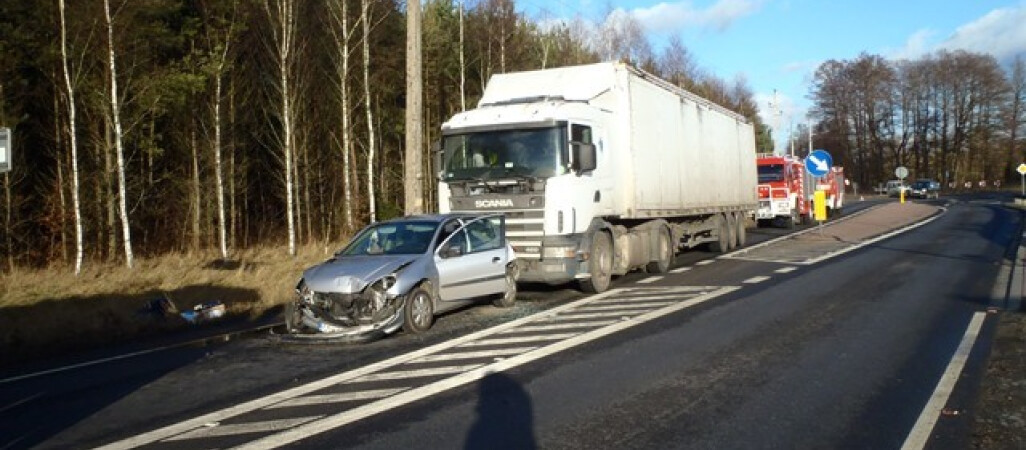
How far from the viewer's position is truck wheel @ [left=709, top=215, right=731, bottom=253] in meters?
22.4

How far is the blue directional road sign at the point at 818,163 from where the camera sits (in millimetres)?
26203

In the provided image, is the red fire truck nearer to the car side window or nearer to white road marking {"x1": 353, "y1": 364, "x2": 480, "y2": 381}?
the car side window

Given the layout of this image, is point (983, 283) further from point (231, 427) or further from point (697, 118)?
point (231, 427)

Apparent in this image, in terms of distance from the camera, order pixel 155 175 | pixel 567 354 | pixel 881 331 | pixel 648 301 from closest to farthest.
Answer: pixel 567 354
pixel 881 331
pixel 648 301
pixel 155 175

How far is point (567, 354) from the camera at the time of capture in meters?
9.09

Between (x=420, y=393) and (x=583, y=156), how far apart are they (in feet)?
24.0

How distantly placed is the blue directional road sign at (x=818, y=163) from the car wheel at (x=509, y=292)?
16.0m

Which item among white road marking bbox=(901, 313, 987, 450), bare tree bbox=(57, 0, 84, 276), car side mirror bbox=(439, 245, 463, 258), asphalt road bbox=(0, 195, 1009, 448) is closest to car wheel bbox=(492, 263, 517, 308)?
asphalt road bbox=(0, 195, 1009, 448)

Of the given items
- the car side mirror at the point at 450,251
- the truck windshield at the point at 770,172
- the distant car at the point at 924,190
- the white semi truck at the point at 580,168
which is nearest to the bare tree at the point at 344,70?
the white semi truck at the point at 580,168

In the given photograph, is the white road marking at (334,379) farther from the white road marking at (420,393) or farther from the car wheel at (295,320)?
the car wheel at (295,320)

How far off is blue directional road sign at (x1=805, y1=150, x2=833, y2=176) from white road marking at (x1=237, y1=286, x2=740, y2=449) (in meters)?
16.6

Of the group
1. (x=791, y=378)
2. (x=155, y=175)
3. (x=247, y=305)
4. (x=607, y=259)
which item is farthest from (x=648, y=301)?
(x=155, y=175)

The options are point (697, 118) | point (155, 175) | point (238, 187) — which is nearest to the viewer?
point (697, 118)

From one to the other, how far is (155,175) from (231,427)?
68.0 feet
